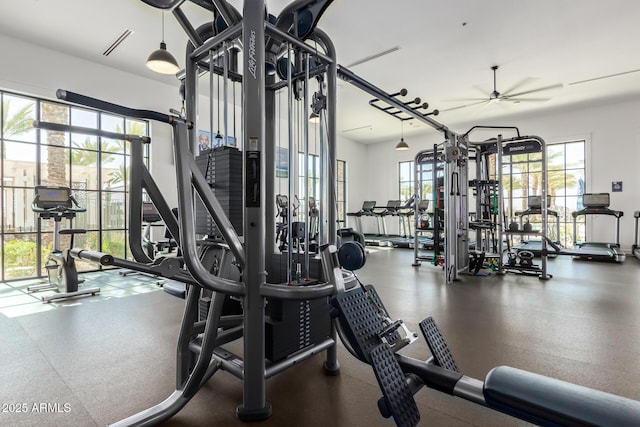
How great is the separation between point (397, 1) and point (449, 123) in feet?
21.2

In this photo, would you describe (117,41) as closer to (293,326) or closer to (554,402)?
(293,326)

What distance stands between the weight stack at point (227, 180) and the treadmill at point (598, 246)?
7624 millimetres

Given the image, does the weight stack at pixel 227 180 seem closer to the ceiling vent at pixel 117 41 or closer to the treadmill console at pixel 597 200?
the ceiling vent at pixel 117 41

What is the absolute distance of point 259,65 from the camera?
1.61 metres

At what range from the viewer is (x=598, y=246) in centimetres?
750

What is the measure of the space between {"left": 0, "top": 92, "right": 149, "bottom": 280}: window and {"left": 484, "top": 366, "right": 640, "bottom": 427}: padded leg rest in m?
5.77

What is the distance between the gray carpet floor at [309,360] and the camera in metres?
1.78

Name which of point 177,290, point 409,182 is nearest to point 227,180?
point 177,290

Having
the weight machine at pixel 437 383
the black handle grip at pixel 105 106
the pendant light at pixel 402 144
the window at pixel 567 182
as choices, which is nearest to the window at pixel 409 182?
the pendant light at pixel 402 144

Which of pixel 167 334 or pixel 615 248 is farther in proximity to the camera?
pixel 615 248

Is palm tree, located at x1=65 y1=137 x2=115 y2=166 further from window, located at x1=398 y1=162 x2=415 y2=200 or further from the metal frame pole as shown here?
window, located at x1=398 y1=162 x2=415 y2=200

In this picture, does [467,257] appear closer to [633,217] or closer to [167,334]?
[167,334]

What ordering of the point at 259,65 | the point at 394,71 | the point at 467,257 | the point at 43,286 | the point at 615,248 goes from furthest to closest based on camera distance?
the point at 615,248
the point at 394,71
the point at 467,257
the point at 43,286
the point at 259,65

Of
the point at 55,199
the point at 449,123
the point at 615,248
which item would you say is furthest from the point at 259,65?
the point at 449,123
